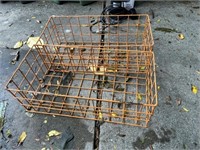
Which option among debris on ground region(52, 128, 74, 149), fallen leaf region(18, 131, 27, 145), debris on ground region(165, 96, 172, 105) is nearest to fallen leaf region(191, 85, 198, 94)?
debris on ground region(165, 96, 172, 105)

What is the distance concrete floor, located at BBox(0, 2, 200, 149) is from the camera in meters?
1.47

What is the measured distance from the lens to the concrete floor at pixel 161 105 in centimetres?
147

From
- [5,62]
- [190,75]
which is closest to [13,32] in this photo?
[5,62]

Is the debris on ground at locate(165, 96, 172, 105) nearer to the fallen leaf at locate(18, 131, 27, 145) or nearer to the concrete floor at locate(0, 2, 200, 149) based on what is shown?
the concrete floor at locate(0, 2, 200, 149)

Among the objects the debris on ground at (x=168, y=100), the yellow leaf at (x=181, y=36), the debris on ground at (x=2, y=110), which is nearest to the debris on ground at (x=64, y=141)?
the debris on ground at (x=2, y=110)

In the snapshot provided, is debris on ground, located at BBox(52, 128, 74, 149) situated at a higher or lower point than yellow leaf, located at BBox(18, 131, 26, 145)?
higher

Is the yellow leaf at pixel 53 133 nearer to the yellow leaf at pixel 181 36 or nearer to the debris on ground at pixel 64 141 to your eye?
the debris on ground at pixel 64 141

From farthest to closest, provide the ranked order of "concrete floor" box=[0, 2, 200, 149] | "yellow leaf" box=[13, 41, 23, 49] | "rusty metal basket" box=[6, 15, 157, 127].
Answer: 1. "yellow leaf" box=[13, 41, 23, 49]
2. "rusty metal basket" box=[6, 15, 157, 127]
3. "concrete floor" box=[0, 2, 200, 149]

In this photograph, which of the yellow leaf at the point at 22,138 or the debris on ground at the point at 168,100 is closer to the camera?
the yellow leaf at the point at 22,138

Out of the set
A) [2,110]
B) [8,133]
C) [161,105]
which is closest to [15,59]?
[2,110]

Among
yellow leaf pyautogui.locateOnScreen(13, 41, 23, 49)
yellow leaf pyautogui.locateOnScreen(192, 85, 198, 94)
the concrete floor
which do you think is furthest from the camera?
yellow leaf pyautogui.locateOnScreen(13, 41, 23, 49)

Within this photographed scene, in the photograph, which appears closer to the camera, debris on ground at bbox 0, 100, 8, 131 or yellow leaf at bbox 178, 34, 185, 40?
debris on ground at bbox 0, 100, 8, 131

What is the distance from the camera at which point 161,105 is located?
1646mm

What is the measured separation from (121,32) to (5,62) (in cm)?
133
